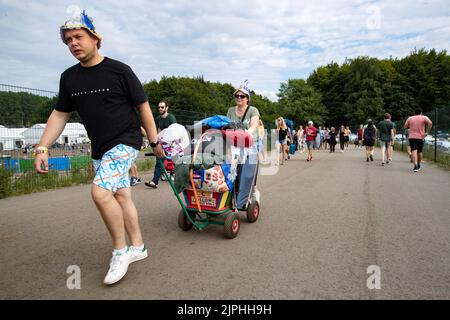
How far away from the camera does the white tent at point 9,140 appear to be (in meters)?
7.63

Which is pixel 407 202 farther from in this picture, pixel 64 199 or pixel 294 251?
pixel 64 199

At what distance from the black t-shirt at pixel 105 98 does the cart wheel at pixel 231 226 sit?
1.66 meters

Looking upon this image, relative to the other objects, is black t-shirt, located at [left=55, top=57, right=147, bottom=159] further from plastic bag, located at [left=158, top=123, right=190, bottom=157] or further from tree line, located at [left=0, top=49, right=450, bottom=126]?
tree line, located at [left=0, top=49, right=450, bottom=126]

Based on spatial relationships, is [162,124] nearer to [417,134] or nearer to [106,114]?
[106,114]

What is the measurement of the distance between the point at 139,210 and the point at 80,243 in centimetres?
→ 177

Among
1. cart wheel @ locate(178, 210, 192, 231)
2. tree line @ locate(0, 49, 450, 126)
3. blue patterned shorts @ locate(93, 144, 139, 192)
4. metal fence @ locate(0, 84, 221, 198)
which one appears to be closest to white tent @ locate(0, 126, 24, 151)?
metal fence @ locate(0, 84, 221, 198)

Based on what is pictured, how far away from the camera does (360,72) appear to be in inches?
2499

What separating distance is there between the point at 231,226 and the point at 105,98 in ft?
7.09

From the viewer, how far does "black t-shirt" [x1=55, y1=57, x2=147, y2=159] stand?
2998mm

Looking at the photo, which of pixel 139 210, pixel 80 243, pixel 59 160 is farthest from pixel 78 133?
pixel 80 243

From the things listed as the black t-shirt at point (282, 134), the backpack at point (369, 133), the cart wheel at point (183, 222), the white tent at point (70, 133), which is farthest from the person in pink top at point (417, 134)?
the white tent at point (70, 133)

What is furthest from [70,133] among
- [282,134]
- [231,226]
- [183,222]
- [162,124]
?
[282,134]

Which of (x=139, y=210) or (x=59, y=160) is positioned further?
(x=59, y=160)

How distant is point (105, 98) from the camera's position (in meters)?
3.00
